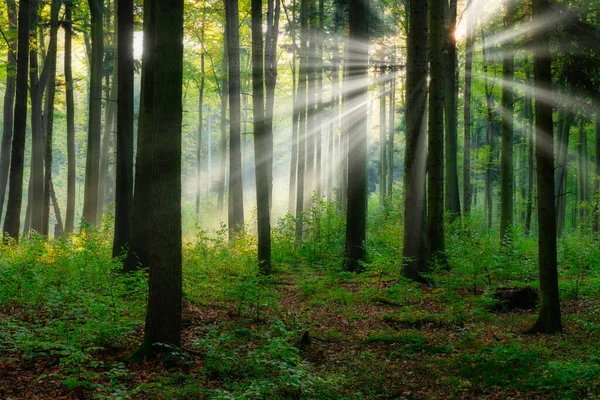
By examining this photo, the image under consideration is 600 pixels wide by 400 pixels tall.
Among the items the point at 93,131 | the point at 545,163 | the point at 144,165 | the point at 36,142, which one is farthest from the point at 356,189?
the point at 36,142

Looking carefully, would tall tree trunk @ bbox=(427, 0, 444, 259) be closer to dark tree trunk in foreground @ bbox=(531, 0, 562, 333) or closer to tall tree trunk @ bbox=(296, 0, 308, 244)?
dark tree trunk in foreground @ bbox=(531, 0, 562, 333)

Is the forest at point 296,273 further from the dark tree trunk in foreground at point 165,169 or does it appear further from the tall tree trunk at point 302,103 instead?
the tall tree trunk at point 302,103

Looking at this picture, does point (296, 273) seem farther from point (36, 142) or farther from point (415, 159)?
point (36, 142)

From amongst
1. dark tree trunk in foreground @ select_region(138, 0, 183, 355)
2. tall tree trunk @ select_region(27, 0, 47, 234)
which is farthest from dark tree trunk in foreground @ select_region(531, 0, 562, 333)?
tall tree trunk @ select_region(27, 0, 47, 234)

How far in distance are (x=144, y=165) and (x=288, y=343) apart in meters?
4.90

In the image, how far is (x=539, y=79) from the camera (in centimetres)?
735

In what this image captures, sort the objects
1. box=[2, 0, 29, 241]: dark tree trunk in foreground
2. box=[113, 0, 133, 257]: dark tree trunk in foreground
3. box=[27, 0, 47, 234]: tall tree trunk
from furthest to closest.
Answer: box=[27, 0, 47, 234]: tall tree trunk, box=[2, 0, 29, 241]: dark tree trunk in foreground, box=[113, 0, 133, 257]: dark tree trunk in foreground

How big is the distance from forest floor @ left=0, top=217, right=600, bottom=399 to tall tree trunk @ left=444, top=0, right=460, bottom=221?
25.3ft

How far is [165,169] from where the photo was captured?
6.02 metres

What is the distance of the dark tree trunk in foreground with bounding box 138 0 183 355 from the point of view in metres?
5.98

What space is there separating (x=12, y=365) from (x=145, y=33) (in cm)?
641

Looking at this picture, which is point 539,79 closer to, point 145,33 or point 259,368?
point 259,368

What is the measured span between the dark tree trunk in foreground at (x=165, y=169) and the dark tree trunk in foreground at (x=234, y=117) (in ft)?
31.0

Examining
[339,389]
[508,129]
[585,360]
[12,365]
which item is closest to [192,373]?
[339,389]
